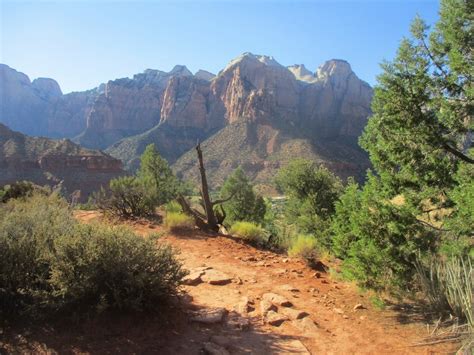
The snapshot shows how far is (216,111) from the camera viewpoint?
138 meters

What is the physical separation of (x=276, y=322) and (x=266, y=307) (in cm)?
41

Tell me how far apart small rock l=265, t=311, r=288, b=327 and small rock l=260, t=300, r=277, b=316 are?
0.08 meters

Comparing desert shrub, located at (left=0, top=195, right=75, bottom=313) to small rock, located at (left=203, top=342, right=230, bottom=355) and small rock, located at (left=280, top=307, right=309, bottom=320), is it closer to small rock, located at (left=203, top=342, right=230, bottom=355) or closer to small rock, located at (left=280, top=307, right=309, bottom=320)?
small rock, located at (left=203, top=342, right=230, bottom=355)

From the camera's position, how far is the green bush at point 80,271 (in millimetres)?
4328

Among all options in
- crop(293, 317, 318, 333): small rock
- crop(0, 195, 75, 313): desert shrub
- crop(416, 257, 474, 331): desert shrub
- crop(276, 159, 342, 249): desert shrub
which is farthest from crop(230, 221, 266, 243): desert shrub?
crop(0, 195, 75, 313): desert shrub

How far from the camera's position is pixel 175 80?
15575 cm

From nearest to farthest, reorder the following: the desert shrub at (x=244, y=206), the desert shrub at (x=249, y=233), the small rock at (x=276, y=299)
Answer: the small rock at (x=276, y=299) → the desert shrub at (x=249, y=233) → the desert shrub at (x=244, y=206)

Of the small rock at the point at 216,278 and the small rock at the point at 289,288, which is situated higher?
the small rock at the point at 289,288

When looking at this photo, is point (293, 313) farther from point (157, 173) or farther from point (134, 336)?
point (157, 173)

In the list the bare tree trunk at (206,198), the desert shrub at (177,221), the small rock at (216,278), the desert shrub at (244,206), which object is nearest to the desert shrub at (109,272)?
the small rock at (216,278)

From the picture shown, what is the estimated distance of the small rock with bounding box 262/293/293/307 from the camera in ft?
19.2

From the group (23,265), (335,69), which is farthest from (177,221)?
(335,69)

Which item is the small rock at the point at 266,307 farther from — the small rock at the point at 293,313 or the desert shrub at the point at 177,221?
the desert shrub at the point at 177,221

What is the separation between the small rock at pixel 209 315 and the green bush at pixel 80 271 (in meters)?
0.50
